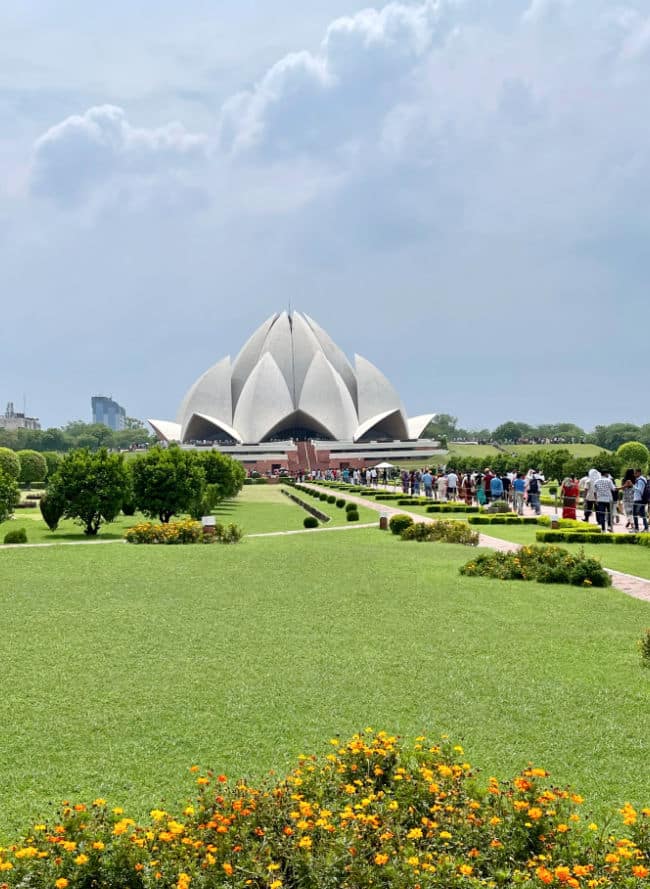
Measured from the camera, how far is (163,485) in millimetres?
15188

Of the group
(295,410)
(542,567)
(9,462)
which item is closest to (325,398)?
(295,410)

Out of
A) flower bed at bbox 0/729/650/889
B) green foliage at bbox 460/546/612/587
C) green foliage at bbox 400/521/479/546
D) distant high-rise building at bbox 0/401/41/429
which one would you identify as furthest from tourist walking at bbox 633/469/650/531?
distant high-rise building at bbox 0/401/41/429

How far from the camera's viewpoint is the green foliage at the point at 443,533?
1126 centimetres

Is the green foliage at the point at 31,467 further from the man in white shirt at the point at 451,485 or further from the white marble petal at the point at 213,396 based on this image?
the white marble petal at the point at 213,396

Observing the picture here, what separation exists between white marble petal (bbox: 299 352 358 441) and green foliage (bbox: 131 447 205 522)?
4148cm

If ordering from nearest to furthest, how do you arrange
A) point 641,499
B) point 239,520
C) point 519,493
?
point 641,499
point 519,493
point 239,520

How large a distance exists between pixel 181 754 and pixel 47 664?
5.54 feet

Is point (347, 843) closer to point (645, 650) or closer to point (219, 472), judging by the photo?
point (645, 650)

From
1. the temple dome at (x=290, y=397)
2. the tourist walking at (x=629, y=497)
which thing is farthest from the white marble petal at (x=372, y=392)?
the tourist walking at (x=629, y=497)

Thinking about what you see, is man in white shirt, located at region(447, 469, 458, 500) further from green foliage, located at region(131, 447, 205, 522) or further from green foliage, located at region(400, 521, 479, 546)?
green foliage, located at region(400, 521, 479, 546)

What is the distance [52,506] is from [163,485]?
2.19m

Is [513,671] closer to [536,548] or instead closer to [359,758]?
[359,758]

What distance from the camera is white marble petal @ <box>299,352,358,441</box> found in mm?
57094

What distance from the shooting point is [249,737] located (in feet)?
11.8
